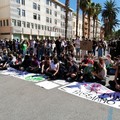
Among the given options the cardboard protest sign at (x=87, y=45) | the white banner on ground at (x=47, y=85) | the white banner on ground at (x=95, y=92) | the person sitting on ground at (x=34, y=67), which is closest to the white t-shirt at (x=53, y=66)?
the person sitting on ground at (x=34, y=67)

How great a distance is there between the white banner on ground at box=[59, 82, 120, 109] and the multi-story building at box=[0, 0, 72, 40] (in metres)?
36.4

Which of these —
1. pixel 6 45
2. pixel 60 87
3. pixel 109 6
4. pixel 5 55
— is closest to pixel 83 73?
pixel 60 87

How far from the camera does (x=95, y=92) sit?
6977mm

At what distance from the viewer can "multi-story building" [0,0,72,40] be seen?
139ft

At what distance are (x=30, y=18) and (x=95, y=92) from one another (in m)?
42.7

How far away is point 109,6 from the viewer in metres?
40.4

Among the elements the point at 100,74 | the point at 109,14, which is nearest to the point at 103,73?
the point at 100,74

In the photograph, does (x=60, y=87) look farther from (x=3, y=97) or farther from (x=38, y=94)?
(x=3, y=97)

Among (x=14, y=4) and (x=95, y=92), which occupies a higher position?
(x=14, y=4)

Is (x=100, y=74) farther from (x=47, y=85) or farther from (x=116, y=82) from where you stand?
(x=47, y=85)

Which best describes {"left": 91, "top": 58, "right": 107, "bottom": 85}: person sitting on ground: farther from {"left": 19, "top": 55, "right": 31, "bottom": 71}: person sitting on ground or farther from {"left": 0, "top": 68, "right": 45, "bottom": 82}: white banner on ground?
{"left": 19, "top": 55, "right": 31, "bottom": 71}: person sitting on ground

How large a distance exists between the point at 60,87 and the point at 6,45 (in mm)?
12909

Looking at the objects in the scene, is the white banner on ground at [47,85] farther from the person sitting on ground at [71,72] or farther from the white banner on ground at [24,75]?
the person sitting on ground at [71,72]

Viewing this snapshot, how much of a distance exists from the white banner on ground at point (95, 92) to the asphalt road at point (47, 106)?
0.29 metres
